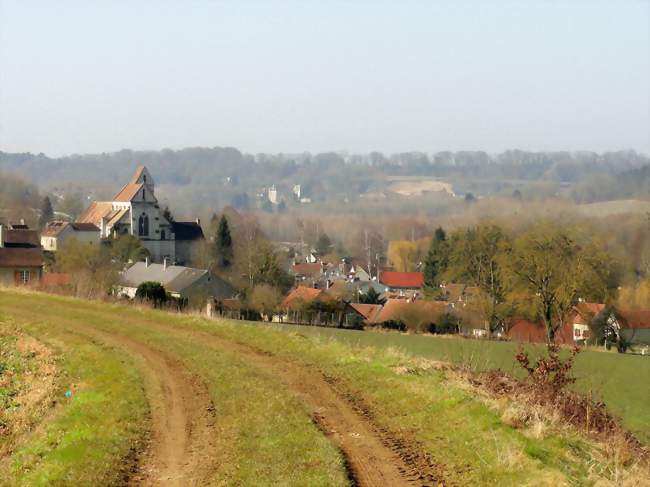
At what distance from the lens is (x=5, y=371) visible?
16000 mm

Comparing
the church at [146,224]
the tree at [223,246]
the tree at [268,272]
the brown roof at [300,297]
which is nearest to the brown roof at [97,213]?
the church at [146,224]

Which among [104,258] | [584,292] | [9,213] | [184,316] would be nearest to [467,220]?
[9,213]

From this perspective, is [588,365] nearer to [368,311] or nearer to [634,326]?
[634,326]

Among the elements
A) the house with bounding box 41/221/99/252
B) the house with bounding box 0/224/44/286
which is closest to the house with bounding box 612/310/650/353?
the house with bounding box 0/224/44/286

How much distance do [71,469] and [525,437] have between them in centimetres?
473

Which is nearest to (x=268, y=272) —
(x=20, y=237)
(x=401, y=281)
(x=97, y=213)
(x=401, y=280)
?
(x=20, y=237)

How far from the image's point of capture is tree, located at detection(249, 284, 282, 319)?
48.7m

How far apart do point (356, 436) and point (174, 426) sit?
6.98ft

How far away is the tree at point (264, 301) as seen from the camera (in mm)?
48688

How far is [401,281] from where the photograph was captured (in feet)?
314

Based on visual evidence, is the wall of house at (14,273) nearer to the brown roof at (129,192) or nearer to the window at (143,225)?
the window at (143,225)

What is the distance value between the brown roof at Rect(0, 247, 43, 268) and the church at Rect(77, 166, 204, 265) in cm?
4298

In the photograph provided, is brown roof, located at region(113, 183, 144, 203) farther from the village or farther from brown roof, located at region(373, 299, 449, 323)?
brown roof, located at region(373, 299, 449, 323)

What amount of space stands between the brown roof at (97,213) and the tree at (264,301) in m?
44.8
